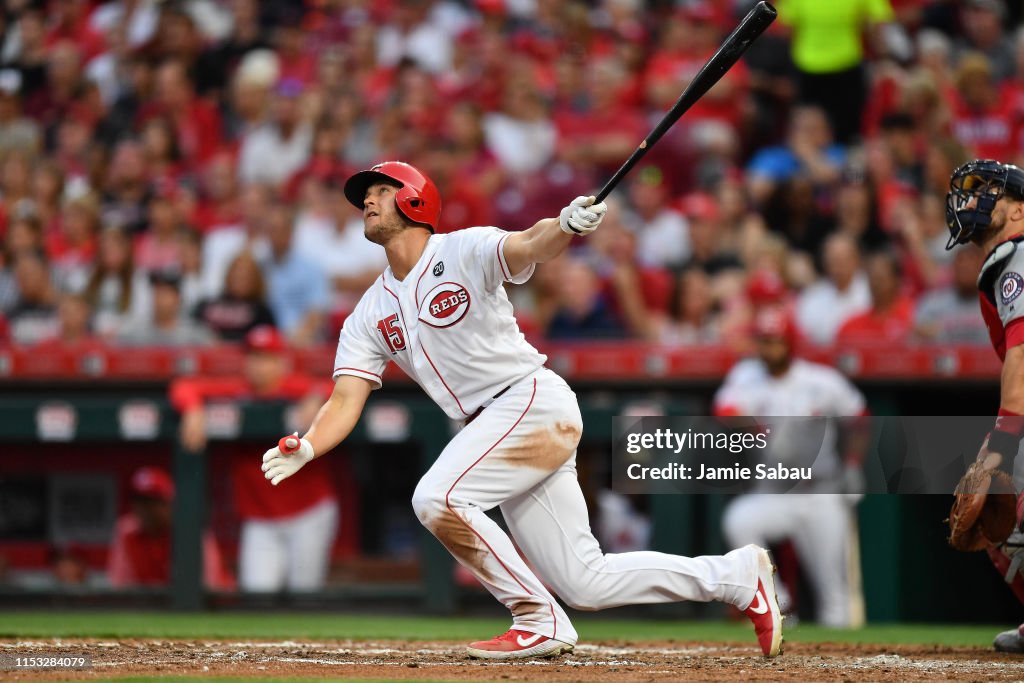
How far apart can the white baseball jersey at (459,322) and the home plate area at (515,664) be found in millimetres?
894

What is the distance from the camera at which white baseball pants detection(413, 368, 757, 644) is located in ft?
14.9

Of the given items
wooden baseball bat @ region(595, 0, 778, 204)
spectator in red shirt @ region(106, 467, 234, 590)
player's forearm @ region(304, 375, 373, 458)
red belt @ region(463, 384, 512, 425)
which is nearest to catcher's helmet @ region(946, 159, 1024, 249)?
wooden baseball bat @ region(595, 0, 778, 204)

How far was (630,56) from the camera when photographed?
34.3 ft

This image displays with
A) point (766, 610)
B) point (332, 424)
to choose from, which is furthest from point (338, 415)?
point (766, 610)

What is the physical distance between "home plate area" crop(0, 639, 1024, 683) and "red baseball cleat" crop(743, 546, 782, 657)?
7cm

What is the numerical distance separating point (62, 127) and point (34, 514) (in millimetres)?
4634

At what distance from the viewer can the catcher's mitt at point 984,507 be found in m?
4.51

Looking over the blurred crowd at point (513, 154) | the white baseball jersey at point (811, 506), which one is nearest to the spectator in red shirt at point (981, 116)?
the blurred crowd at point (513, 154)

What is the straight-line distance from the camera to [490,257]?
14.8 ft

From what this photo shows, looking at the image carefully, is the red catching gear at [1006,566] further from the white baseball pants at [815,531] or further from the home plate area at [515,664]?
the white baseball pants at [815,531]

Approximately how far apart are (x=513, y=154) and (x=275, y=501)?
3594 millimetres

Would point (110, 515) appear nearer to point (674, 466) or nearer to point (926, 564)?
point (674, 466)

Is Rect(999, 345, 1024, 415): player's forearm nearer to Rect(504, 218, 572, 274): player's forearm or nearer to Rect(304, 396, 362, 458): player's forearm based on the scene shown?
Rect(504, 218, 572, 274): player's forearm

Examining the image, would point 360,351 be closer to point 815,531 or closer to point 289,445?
point 289,445
